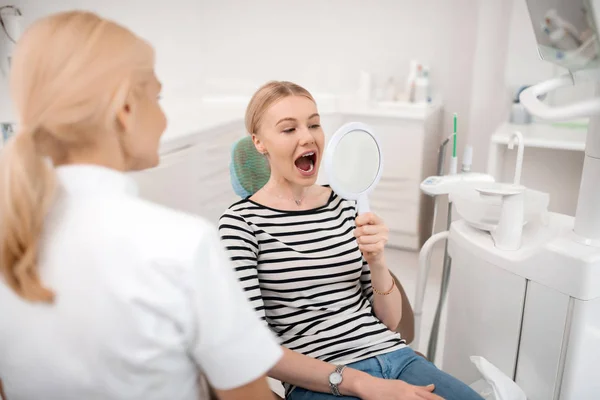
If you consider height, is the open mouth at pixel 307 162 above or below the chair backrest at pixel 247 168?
above

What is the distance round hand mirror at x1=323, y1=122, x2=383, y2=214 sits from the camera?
1.08 meters

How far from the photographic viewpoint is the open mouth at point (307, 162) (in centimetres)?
121

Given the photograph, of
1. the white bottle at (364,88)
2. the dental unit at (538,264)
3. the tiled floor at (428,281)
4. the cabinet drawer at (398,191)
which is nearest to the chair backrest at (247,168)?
the dental unit at (538,264)

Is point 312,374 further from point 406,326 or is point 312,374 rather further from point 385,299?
point 406,326

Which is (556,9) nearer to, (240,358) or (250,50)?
(240,358)

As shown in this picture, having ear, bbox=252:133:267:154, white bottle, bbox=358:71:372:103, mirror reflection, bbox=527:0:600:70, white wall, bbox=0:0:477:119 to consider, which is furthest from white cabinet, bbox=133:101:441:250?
mirror reflection, bbox=527:0:600:70

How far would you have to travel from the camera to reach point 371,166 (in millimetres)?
1151

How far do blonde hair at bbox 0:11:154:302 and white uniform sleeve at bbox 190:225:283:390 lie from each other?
18 centimetres

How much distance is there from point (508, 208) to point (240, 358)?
88cm

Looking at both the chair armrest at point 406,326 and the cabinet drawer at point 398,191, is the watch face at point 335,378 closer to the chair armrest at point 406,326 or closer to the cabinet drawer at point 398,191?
the chair armrest at point 406,326

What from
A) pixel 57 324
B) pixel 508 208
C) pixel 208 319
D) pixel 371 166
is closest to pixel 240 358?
pixel 208 319

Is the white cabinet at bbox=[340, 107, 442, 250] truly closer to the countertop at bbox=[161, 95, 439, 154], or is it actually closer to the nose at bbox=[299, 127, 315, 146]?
the countertop at bbox=[161, 95, 439, 154]

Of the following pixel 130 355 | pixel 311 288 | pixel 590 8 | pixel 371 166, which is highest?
pixel 590 8

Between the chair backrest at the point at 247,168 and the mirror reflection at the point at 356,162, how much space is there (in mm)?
365
